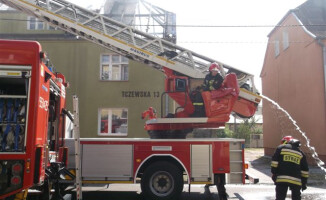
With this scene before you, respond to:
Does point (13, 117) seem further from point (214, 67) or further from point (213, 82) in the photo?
Result: point (214, 67)

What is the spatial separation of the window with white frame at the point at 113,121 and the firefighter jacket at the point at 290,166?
10258mm

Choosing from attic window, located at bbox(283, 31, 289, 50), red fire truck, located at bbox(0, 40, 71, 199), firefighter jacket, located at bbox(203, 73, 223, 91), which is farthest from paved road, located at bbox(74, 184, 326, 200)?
attic window, located at bbox(283, 31, 289, 50)

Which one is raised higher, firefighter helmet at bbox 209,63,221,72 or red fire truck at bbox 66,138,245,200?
firefighter helmet at bbox 209,63,221,72

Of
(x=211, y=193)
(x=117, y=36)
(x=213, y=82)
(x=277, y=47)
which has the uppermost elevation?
(x=277, y=47)

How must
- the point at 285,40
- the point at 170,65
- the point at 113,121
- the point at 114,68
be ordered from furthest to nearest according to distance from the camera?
the point at 285,40
the point at 114,68
the point at 113,121
the point at 170,65

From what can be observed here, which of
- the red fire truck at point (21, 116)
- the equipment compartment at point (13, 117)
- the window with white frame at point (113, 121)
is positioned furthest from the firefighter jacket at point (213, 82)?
the window with white frame at point (113, 121)

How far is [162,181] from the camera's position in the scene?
722cm

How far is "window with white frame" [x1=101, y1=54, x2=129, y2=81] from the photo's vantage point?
15.8m

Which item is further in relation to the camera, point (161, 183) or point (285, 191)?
point (161, 183)

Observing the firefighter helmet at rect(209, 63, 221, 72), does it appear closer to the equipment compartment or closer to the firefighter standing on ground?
the firefighter standing on ground

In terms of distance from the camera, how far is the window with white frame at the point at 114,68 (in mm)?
15836

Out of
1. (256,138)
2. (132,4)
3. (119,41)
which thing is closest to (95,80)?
(132,4)

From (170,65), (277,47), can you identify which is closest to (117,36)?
(170,65)

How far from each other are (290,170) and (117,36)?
217 inches
